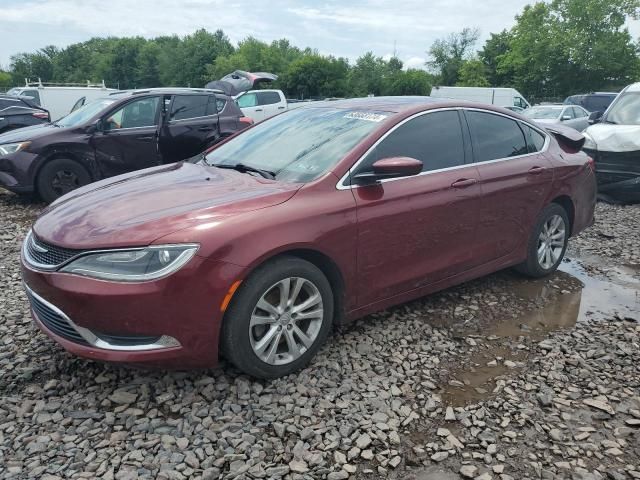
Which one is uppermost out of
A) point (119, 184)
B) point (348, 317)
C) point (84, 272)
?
point (119, 184)

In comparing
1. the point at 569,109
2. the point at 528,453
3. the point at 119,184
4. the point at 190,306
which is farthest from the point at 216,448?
the point at 569,109

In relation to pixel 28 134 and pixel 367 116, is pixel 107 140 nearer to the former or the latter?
pixel 28 134

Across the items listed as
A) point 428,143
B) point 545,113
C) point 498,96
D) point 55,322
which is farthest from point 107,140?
point 498,96

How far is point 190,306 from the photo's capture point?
2625 mm

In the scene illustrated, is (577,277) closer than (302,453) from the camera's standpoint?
No

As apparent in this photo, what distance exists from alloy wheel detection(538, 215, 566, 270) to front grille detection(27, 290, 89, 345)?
3876mm

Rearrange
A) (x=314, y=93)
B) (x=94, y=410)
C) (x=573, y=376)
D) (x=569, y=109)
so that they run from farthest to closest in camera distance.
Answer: (x=314, y=93) < (x=569, y=109) < (x=573, y=376) < (x=94, y=410)

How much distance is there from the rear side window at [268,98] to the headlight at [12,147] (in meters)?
11.2

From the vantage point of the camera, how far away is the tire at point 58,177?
7.19 m

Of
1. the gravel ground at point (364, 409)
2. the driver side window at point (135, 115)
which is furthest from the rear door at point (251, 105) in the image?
the gravel ground at point (364, 409)

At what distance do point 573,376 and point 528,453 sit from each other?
3.04ft

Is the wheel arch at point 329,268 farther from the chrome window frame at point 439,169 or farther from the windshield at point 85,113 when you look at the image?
the windshield at point 85,113

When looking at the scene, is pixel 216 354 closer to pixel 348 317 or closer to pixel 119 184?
pixel 348 317

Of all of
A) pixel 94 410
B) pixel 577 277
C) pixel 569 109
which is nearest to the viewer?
pixel 94 410
